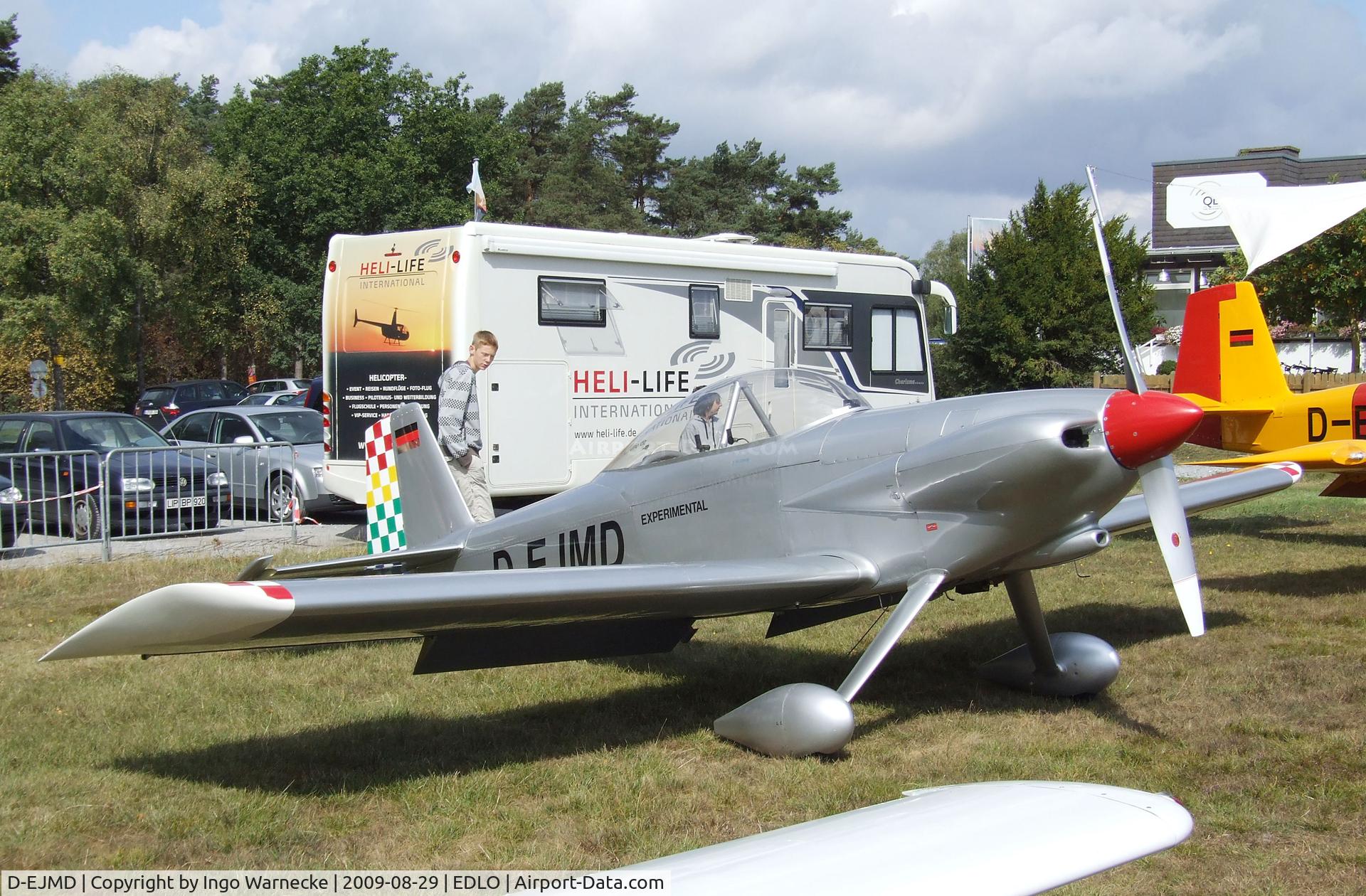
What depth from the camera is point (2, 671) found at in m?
6.79

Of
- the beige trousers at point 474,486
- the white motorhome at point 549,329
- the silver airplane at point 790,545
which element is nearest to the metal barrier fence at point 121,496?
the white motorhome at point 549,329

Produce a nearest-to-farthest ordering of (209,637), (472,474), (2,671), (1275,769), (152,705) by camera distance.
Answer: (209,637) → (1275,769) → (152,705) → (2,671) → (472,474)

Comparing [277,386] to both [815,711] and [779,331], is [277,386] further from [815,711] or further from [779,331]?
[815,711]

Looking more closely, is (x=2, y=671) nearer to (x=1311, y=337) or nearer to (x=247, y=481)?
(x=247, y=481)

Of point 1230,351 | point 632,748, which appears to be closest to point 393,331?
point 632,748

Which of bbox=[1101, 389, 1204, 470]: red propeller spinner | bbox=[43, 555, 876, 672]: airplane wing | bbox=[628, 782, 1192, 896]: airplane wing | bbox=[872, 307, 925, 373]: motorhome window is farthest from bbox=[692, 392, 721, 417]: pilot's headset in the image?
bbox=[872, 307, 925, 373]: motorhome window

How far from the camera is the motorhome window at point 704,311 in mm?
12977

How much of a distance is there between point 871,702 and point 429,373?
687 cm

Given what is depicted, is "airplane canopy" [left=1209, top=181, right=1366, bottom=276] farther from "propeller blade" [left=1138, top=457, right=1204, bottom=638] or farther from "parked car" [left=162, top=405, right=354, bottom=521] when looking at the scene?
"parked car" [left=162, top=405, right=354, bottom=521]

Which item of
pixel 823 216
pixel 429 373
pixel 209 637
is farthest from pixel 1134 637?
pixel 823 216

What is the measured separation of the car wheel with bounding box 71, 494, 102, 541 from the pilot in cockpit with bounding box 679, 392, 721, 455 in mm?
8119

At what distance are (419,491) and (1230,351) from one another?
877cm

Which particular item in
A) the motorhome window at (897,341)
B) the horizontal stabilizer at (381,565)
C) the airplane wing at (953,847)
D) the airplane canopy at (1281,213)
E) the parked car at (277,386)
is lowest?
the horizontal stabilizer at (381,565)

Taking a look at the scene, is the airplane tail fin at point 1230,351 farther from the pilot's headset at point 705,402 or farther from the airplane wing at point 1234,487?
the pilot's headset at point 705,402
